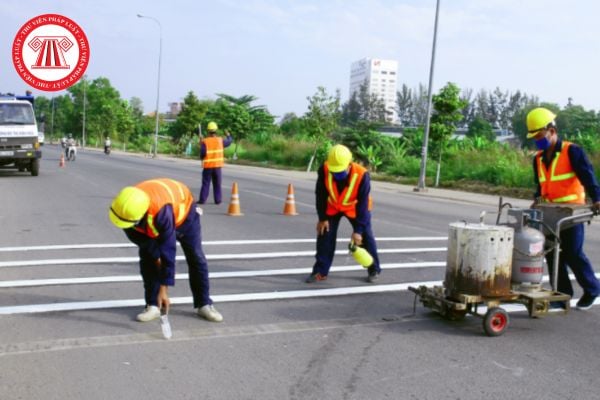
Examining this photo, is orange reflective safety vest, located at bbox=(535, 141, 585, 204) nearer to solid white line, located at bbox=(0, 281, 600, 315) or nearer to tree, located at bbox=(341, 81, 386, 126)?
solid white line, located at bbox=(0, 281, 600, 315)

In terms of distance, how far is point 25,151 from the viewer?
2183 centimetres

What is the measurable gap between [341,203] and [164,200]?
2.63m

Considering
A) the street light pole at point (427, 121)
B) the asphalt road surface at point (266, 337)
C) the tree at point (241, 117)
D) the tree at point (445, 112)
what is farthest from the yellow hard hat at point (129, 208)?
the tree at point (241, 117)

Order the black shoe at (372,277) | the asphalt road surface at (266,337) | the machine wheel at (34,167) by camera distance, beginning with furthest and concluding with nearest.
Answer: the machine wheel at (34,167)
the black shoe at (372,277)
the asphalt road surface at (266,337)

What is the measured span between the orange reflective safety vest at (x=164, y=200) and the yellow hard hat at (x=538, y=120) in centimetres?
329

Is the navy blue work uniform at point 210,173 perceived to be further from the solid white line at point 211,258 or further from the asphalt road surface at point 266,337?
the solid white line at point 211,258

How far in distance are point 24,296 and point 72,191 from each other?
1219 cm

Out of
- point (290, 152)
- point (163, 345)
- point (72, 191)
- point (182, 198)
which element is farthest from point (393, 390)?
point (290, 152)

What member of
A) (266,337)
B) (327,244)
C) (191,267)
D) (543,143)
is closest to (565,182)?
(543,143)

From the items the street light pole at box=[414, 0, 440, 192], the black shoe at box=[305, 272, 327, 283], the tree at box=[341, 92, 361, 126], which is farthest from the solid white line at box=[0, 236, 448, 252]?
the tree at box=[341, 92, 361, 126]

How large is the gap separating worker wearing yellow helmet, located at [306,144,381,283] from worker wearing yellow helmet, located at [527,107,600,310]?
181 cm

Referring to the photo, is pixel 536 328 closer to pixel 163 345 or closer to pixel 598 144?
pixel 163 345

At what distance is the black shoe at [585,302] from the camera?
21.0ft

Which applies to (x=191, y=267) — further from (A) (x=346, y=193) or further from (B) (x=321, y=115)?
(B) (x=321, y=115)
